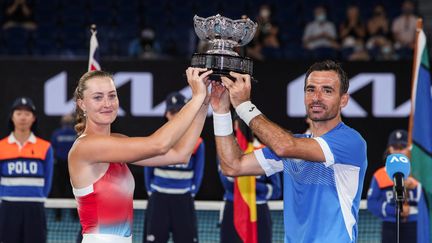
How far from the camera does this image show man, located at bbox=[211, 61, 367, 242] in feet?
18.2

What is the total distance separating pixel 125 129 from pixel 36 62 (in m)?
1.90

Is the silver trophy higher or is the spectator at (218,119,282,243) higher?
the silver trophy

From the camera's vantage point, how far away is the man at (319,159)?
5.56 m

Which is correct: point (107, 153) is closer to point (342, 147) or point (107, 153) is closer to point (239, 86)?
point (239, 86)

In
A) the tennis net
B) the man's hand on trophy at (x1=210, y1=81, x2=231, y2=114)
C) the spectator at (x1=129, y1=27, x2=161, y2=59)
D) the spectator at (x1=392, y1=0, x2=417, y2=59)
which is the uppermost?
the spectator at (x1=392, y1=0, x2=417, y2=59)

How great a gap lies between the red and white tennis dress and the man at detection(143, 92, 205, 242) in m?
5.16

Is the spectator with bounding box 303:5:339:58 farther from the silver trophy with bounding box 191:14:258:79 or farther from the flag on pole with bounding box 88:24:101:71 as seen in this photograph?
the silver trophy with bounding box 191:14:258:79

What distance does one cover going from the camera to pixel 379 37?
1734 cm

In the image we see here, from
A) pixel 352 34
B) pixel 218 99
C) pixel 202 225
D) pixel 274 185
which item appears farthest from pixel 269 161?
pixel 352 34

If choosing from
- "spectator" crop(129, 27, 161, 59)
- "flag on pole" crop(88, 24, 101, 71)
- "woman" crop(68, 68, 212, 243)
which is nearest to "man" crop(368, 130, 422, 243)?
"flag on pole" crop(88, 24, 101, 71)

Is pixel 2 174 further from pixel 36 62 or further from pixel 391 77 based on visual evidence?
pixel 391 77

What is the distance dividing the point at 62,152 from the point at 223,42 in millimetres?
9578

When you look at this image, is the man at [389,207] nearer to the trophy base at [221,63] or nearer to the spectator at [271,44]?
the trophy base at [221,63]

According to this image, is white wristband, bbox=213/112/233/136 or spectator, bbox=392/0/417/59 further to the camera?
spectator, bbox=392/0/417/59
